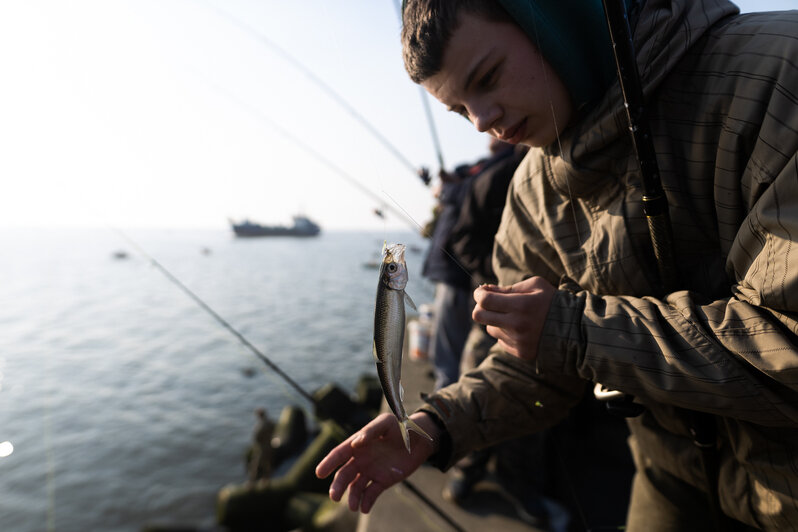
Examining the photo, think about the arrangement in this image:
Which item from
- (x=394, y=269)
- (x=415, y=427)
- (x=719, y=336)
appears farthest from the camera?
(x=415, y=427)

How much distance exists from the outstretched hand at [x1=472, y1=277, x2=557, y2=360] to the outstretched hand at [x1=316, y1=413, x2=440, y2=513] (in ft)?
1.94

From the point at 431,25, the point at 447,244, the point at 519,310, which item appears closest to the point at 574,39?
the point at 431,25

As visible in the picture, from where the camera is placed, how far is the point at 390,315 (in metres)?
1.36

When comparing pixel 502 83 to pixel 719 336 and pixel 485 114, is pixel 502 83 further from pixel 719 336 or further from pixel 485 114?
pixel 719 336

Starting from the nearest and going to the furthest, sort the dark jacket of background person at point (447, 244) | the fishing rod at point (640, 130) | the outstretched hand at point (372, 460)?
the fishing rod at point (640, 130)
the outstretched hand at point (372, 460)
the dark jacket of background person at point (447, 244)

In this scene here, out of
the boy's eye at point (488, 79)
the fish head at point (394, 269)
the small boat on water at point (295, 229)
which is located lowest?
the small boat on water at point (295, 229)

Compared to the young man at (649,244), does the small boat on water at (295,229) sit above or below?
below

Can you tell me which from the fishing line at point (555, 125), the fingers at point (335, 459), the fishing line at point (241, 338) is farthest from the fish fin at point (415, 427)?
the fishing line at point (241, 338)

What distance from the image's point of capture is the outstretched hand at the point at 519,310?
142 centimetres

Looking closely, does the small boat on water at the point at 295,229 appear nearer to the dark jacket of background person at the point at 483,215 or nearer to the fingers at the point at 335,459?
the dark jacket of background person at the point at 483,215

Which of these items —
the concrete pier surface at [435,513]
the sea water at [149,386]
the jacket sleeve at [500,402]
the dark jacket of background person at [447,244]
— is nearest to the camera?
the jacket sleeve at [500,402]

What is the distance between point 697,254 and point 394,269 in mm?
1120

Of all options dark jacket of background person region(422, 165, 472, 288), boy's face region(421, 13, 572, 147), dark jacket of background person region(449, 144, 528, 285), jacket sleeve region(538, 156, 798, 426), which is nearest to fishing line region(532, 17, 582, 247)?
boy's face region(421, 13, 572, 147)

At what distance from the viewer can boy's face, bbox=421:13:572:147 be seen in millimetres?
1503
